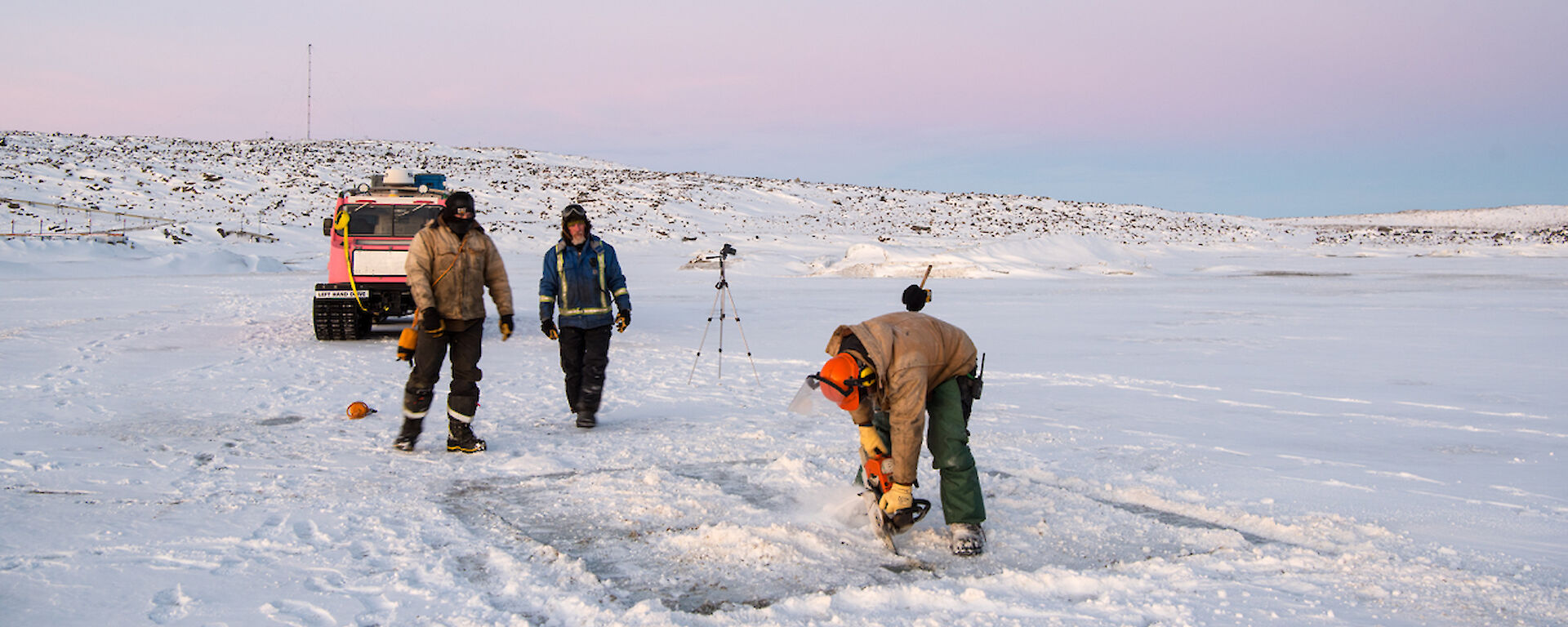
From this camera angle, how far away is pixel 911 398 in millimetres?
4316

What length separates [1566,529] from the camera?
497 cm

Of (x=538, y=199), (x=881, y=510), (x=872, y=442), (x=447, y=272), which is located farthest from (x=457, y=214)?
(x=538, y=199)

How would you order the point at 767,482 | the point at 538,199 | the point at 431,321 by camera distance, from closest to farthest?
1. the point at 767,482
2. the point at 431,321
3. the point at 538,199

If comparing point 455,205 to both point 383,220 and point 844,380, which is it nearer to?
point 844,380

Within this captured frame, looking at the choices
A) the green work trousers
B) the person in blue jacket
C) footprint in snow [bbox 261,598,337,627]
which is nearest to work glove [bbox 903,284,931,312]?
the green work trousers

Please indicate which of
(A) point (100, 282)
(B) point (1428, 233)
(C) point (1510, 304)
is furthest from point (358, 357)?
(B) point (1428, 233)

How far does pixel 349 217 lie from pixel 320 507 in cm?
946

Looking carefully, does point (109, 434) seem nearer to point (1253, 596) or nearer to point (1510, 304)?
point (1253, 596)

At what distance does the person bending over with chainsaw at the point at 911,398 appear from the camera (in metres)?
4.26

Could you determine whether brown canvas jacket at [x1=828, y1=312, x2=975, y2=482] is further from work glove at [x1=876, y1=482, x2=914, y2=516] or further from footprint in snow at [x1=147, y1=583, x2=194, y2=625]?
footprint in snow at [x1=147, y1=583, x2=194, y2=625]

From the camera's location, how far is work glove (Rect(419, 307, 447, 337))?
6.45 metres

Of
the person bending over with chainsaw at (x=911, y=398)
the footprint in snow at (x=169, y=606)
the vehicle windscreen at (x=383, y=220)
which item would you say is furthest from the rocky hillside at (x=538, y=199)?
the person bending over with chainsaw at (x=911, y=398)

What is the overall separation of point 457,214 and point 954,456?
12.7 ft

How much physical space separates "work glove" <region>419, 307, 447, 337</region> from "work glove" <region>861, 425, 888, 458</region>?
323 centimetres
